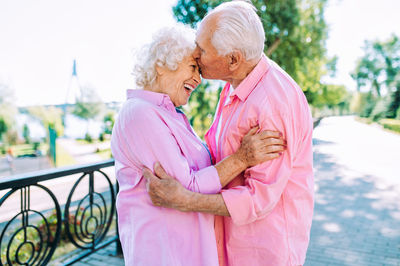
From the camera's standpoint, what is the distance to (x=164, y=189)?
1.40 m

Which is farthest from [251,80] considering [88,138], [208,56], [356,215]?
[88,138]

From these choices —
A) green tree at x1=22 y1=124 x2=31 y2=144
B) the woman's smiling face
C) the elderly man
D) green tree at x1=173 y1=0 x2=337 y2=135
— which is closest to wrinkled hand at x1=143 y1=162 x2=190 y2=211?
the elderly man

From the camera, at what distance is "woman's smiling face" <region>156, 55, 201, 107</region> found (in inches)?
64.6

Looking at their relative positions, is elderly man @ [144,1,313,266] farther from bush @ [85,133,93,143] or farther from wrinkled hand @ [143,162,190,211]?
bush @ [85,133,93,143]

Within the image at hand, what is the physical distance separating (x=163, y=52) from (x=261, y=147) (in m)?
0.65

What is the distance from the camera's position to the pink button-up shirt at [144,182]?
1.44 metres

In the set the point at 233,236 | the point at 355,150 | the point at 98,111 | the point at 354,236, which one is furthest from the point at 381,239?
the point at 98,111

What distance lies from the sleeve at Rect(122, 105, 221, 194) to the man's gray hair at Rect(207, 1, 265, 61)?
46 centimetres

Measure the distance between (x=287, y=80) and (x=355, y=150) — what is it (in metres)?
13.7

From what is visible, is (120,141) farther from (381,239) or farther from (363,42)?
(363,42)

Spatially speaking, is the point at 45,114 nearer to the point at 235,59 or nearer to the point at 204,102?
the point at 204,102

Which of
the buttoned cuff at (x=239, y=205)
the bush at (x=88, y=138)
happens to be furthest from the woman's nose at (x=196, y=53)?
the bush at (x=88, y=138)

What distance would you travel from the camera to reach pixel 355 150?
544 inches

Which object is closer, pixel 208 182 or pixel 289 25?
pixel 208 182
